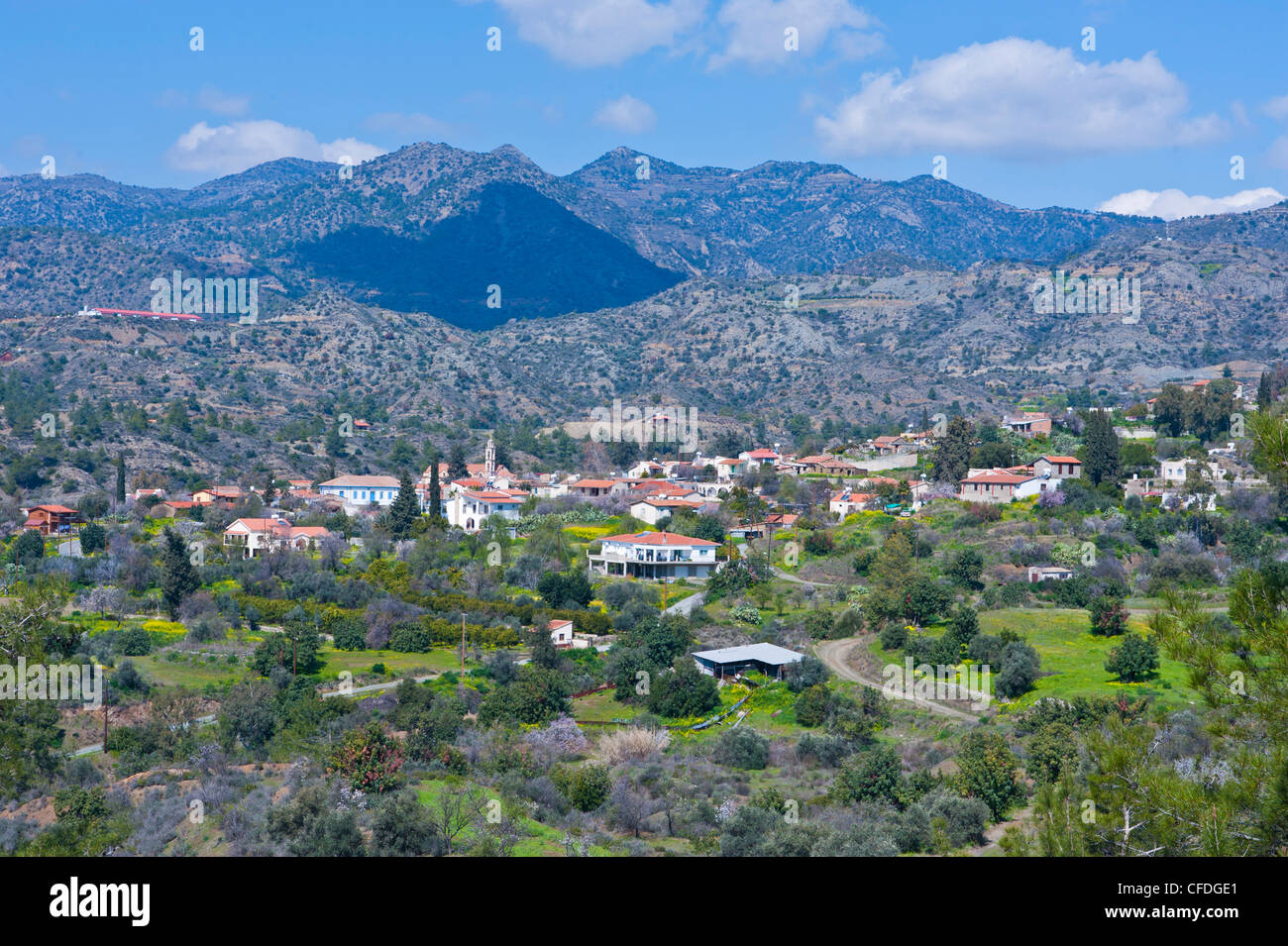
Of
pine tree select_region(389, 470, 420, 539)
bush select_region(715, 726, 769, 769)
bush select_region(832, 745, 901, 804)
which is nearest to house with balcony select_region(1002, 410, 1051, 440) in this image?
pine tree select_region(389, 470, 420, 539)

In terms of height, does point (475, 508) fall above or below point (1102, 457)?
below

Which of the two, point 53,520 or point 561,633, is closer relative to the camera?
point 561,633

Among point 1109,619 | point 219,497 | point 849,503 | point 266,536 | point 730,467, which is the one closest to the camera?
point 1109,619

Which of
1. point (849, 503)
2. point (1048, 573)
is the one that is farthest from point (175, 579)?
point (849, 503)

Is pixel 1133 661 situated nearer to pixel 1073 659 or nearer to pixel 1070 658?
pixel 1073 659

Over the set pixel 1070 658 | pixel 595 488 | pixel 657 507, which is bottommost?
pixel 1070 658

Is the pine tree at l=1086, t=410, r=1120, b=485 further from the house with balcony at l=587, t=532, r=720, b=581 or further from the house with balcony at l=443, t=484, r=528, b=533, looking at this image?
the house with balcony at l=443, t=484, r=528, b=533
